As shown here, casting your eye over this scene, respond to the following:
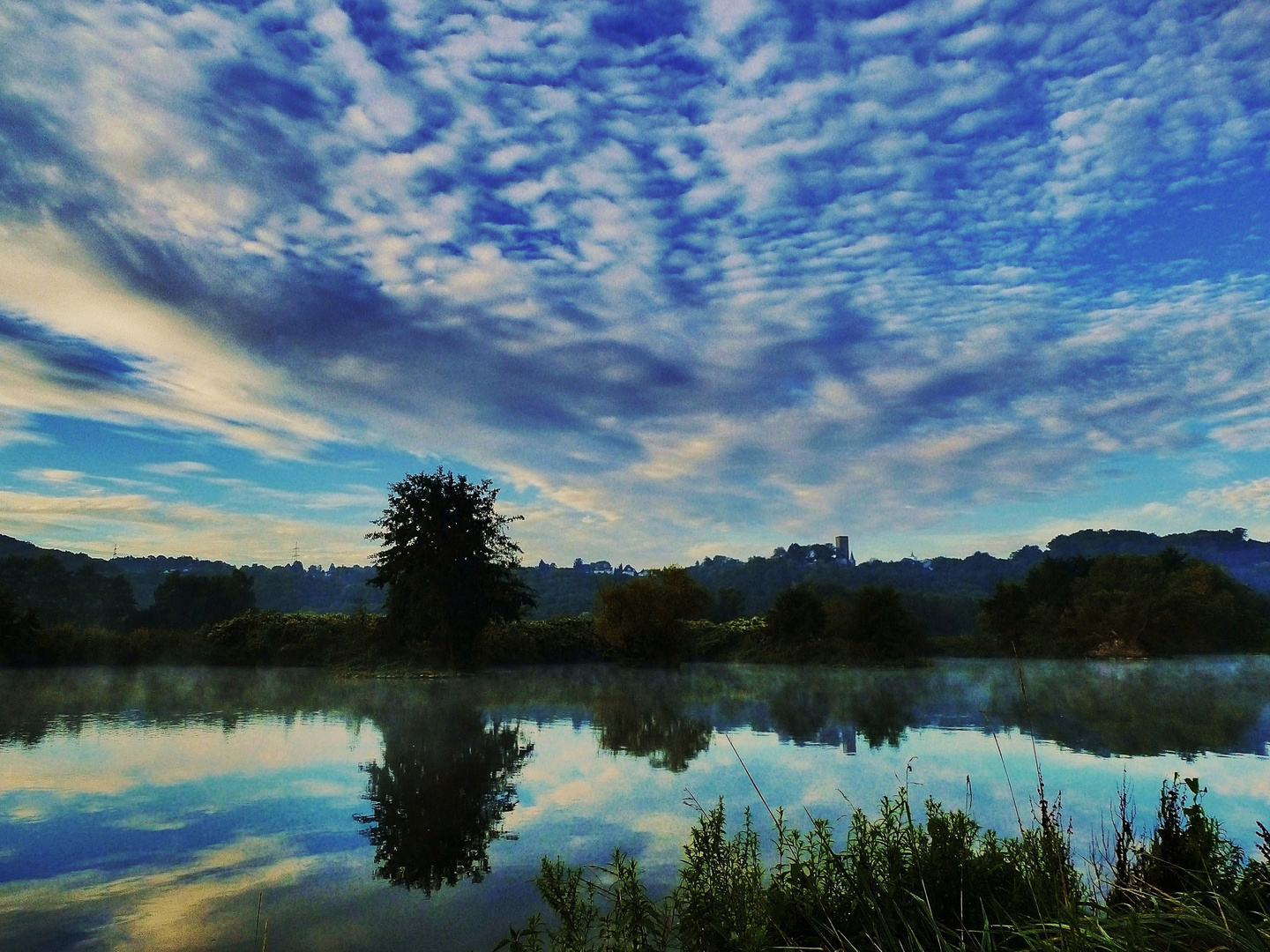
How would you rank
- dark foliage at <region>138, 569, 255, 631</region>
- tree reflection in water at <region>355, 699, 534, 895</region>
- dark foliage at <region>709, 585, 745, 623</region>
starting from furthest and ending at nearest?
dark foliage at <region>709, 585, 745, 623</region> → dark foliage at <region>138, 569, 255, 631</region> → tree reflection in water at <region>355, 699, 534, 895</region>

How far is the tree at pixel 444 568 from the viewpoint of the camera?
114ft

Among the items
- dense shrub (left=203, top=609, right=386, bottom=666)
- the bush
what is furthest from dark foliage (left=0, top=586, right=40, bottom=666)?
the bush

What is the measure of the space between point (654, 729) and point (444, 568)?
19.2 metres

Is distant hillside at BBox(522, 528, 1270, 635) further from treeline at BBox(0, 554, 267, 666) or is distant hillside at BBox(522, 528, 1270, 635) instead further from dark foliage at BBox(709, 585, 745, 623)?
treeline at BBox(0, 554, 267, 666)

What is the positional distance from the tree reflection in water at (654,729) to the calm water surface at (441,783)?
11cm

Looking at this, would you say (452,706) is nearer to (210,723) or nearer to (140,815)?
(210,723)

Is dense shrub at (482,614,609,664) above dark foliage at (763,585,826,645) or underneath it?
underneath

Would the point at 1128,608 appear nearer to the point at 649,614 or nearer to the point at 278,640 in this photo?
the point at 649,614

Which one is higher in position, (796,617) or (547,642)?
(796,617)

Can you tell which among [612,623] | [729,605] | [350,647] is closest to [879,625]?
[612,623]

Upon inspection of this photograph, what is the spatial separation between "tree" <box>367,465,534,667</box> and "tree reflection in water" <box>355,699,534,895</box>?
1592cm

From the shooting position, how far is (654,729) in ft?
58.2

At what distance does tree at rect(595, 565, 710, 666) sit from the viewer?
40.0m

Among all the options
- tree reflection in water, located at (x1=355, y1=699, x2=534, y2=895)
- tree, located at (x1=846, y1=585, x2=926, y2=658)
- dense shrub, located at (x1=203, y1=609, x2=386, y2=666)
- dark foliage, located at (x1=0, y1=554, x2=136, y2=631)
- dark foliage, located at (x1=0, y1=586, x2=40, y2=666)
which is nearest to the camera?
tree reflection in water, located at (x1=355, y1=699, x2=534, y2=895)
